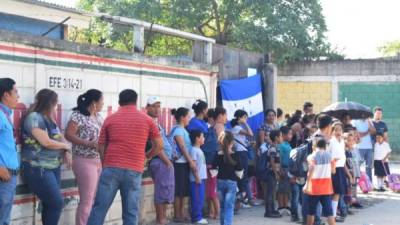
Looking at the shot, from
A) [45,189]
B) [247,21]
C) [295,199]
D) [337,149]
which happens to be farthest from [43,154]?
[247,21]

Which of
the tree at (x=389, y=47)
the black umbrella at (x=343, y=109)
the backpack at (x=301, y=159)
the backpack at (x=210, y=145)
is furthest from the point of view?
the tree at (x=389, y=47)

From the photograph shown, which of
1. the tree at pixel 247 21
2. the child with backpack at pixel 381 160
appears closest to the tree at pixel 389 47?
the tree at pixel 247 21

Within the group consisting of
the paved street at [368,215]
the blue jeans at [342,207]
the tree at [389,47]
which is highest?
the tree at [389,47]

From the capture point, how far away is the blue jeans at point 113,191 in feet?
23.1

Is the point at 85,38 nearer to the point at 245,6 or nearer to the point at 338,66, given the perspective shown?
the point at 245,6

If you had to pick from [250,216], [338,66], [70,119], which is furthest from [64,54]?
[338,66]

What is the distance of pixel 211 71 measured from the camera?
1138 cm

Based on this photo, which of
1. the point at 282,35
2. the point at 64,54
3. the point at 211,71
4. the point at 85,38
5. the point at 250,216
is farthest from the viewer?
the point at 85,38

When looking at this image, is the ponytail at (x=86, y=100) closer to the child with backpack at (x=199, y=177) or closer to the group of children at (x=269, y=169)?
the group of children at (x=269, y=169)

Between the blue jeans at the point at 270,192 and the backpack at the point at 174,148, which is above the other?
the backpack at the point at 174,148

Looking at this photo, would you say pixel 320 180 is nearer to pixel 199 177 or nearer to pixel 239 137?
pixel 199 177

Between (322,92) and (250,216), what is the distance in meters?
14.3

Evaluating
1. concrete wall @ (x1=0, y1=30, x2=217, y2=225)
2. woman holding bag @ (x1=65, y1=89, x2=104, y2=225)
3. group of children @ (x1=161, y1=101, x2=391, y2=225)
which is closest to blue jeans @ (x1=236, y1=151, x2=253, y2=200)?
group of children @ (x1=161, y1=101, x2=391, y2=225)

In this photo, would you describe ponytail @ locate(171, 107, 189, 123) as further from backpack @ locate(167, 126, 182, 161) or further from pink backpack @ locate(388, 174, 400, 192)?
pink backpack @ locate(388, 174, 400, 192)
